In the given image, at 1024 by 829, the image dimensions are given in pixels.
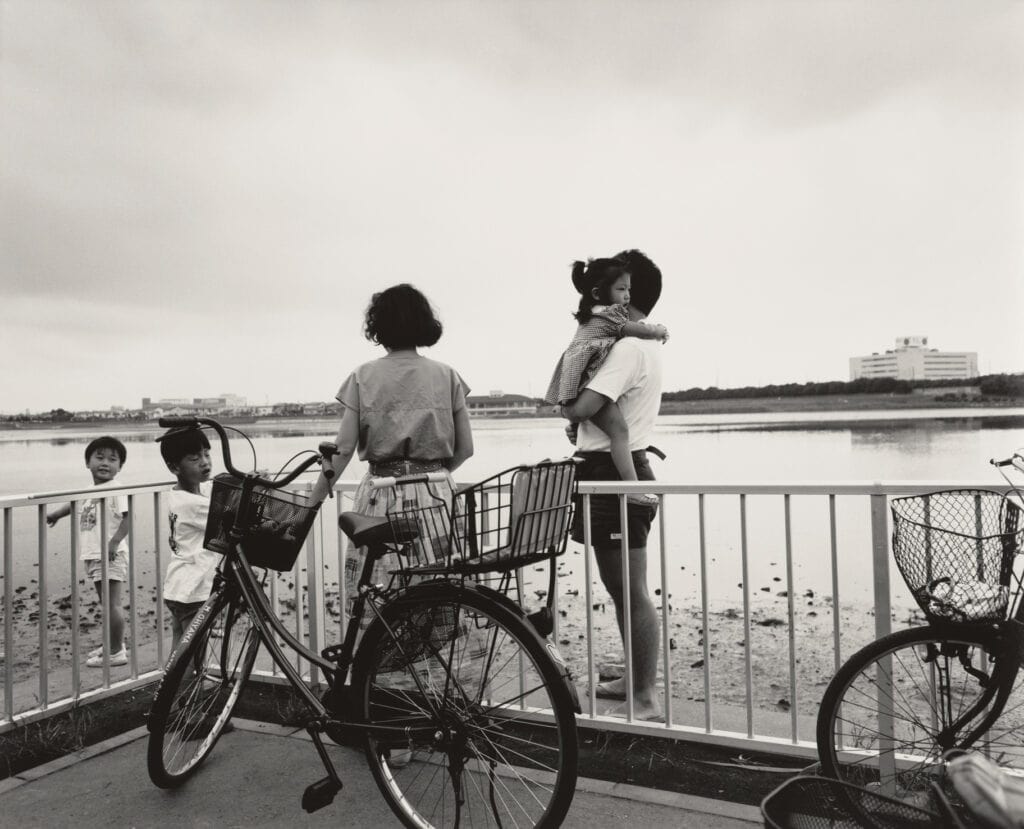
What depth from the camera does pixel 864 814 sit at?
64.6 inches

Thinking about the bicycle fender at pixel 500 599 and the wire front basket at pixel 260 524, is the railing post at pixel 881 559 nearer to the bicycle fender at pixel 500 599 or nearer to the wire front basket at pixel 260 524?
the bicycle fender at pixel 500 599

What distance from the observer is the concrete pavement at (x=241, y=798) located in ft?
9.91

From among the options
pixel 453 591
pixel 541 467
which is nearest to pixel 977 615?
pixel 541 467

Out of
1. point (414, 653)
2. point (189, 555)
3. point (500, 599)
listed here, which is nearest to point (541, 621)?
point (500, 599)

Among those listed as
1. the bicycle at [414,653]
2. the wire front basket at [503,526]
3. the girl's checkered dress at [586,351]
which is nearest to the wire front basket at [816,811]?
the bicycle at [414,653]

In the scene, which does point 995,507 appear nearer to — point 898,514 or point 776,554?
point 898,514

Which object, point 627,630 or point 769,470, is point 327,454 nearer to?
point 627,630

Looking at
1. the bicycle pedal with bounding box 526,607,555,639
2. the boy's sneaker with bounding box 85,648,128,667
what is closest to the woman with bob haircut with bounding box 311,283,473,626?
the bicycle pedal with bounding box 526,607,555,639

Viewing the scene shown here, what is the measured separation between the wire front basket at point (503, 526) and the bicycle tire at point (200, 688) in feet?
3.16

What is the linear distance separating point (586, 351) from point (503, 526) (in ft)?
4.51

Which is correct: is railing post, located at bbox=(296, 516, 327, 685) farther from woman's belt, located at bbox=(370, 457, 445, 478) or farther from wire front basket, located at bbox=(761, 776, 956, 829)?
wire front basket, located at bbox=(761, 776, 956, 829)

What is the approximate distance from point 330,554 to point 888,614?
25.4ft

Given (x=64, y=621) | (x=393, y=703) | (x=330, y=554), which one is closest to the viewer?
(x=393, y=703)

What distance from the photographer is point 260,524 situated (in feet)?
10.2
